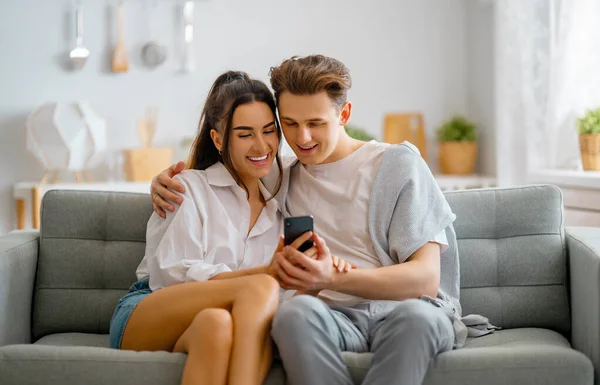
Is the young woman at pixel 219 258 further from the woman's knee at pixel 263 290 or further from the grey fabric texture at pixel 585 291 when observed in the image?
the grey fabric texture at pixel 585 291

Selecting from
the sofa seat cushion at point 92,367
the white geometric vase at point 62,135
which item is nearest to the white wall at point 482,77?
the white geometric vase at point 62,135

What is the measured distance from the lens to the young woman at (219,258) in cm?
176

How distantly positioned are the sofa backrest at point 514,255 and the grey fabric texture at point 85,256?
97cm

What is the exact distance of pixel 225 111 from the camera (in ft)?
7.17

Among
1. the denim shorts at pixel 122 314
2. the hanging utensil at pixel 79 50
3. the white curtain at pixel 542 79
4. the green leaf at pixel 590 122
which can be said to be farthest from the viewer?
the hanging utensil at pixel 79 50

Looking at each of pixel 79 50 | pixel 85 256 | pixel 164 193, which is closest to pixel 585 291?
pixel 164 193

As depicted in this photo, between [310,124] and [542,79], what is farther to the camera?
[542,79]

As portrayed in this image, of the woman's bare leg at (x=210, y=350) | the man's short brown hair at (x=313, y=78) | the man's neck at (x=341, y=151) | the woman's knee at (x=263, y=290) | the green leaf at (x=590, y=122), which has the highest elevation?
the man's short brown hair at (x=313, y=78)

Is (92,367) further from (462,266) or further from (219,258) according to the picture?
(462,266)

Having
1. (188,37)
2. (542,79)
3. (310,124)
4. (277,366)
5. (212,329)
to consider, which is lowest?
(277,366)

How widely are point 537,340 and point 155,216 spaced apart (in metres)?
1.07

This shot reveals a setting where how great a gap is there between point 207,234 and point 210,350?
0.45 meters

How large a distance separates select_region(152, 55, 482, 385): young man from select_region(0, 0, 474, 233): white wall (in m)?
2.56

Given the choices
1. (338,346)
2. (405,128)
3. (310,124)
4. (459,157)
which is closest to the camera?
(338,346)
